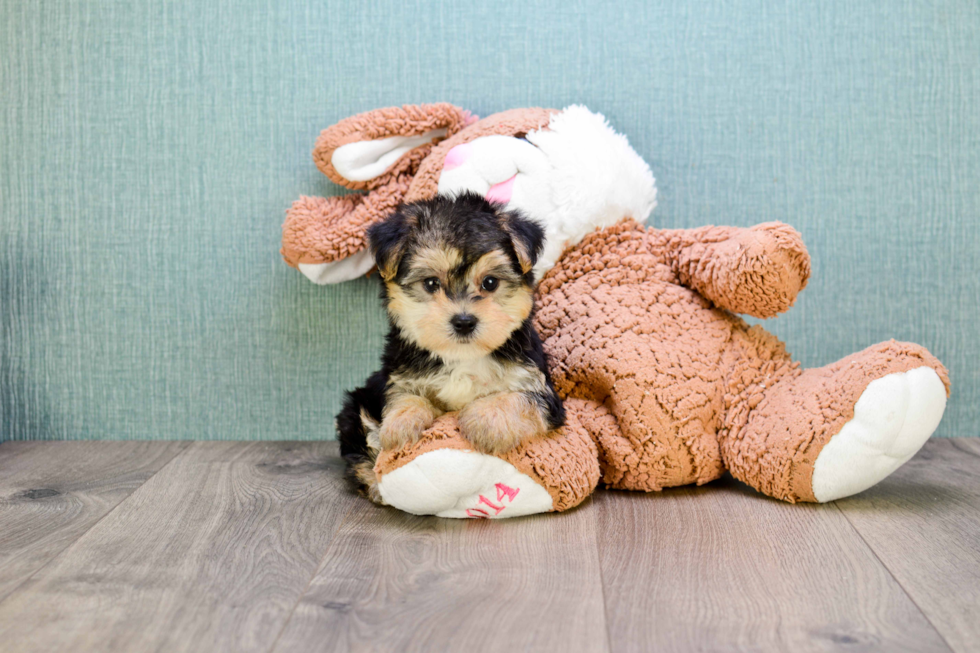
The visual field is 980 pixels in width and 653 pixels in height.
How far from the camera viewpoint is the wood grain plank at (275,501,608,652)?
156 centimetres

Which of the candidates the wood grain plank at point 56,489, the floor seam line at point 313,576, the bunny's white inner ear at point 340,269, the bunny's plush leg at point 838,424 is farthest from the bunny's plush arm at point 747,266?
the wood grain plank at point 56,489

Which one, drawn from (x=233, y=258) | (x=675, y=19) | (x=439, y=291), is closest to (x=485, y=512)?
(x=439, y=291)

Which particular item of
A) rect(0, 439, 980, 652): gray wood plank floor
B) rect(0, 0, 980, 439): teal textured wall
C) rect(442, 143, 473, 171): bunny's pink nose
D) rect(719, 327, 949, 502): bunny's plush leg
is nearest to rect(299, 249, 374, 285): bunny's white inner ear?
rect(0, 0, 980, 439): teal textured wall

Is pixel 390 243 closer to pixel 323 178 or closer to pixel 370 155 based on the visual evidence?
pixel 370 155

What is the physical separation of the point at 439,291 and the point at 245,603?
882 mm

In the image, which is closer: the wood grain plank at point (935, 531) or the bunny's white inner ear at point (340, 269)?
the wood grain plank at point (935, 531)

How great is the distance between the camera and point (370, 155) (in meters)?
2.73

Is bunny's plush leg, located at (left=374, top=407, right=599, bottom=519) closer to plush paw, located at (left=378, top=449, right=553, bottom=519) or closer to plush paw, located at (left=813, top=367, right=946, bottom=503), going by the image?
plush paw, located at (left=378, top=449, right=553, bottom=519)

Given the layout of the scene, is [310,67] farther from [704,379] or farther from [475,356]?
[704,379]

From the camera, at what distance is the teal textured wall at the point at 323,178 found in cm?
292

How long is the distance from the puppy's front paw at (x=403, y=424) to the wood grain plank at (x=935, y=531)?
1.21 metres

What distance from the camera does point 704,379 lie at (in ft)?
7.91

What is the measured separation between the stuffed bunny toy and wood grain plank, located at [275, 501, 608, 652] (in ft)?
0.34

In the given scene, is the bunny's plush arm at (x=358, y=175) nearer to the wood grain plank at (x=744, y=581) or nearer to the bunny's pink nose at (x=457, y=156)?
the bunny's pink nose at (x=457, y=156)
